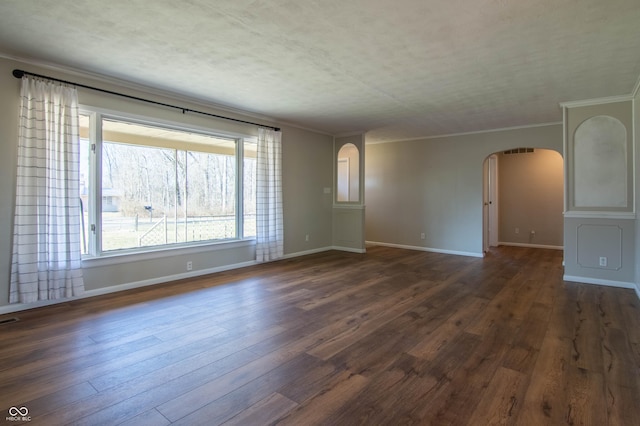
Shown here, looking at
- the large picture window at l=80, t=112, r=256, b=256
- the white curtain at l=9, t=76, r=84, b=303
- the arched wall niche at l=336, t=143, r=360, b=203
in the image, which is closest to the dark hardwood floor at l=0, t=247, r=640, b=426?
the white curtain at l=9, t=76, r=84, b=303

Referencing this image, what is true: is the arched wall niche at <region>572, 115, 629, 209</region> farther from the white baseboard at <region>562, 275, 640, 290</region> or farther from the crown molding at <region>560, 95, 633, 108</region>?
the white baseboard at <region>562, 275, 640, 290</region>

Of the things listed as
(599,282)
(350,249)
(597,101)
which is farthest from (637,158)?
(350,249)

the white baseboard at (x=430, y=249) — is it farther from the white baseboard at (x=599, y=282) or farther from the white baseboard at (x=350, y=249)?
the white baseboard at (x=599, y=282)

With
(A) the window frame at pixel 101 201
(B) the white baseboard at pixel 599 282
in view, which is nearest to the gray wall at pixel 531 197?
(B) the white baseboard at pixel 599 282

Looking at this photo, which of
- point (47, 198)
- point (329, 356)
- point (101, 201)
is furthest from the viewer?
point (101, 201)

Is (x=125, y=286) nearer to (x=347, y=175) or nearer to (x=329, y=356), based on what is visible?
(x=329, y=356)

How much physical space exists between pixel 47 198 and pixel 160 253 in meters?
1.43

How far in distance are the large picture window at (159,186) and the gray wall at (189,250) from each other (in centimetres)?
19

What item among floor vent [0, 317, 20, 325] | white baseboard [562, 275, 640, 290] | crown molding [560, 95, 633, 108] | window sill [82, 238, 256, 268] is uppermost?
crown molding [560, 95, 633, 108]

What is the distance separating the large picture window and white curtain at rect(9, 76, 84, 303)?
281mm

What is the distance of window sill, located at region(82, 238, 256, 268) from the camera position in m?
3.84

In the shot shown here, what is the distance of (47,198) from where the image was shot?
11.0 feet

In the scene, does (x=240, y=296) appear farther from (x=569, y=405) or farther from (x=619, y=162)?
(x=619, y=162)

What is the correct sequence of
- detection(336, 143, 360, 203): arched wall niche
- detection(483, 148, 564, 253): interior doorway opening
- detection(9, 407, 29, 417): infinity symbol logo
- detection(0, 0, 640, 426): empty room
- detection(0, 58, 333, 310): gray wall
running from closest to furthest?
detection(9, 407, 29, 417): infinity symbol logo
detection(0, 0, 640, 426): empty room
detection(0, 58, 333, 310): gray wall
detection(483, 148, 564, 253): interior doorway opening
detection(336, 143, 360, 203): arched wall niche
